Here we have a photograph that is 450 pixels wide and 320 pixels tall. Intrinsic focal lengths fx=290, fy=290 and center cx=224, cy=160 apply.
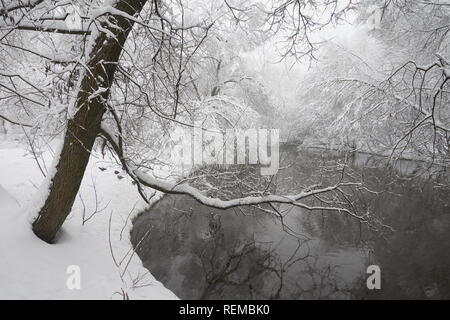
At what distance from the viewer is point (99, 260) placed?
4.50m

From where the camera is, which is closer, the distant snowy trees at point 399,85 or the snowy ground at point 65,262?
the snowy ground at point 65,262

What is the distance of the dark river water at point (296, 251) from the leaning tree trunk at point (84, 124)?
145 cm

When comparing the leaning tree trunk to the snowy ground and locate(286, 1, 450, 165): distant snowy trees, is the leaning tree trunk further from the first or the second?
locate(286, 1, 450, 165): distant snowy trees

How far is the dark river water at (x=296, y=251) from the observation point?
5152mm

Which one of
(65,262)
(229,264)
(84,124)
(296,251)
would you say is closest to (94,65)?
(84,124)

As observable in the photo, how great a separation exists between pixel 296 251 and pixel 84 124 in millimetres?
4992

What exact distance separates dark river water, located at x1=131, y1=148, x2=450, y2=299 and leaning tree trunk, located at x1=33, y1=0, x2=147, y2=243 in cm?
145

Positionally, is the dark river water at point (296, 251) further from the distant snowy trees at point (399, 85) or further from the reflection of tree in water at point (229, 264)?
the distant snowy trees at point (399, 85)

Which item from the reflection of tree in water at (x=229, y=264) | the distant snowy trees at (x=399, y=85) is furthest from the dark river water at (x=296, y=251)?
the distant snowy trees at (x=399, y=85)

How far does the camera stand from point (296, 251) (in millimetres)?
6355

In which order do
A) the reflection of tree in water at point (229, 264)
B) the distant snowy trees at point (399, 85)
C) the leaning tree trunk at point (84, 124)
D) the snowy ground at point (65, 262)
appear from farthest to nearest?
1. the distant snowy trees at point (399, 85)
2. the reflection of tree in water at point (229, 264)
3. the snowy ground at point (65, 262)
4. the leaning tree trunk at point (84, 124)
